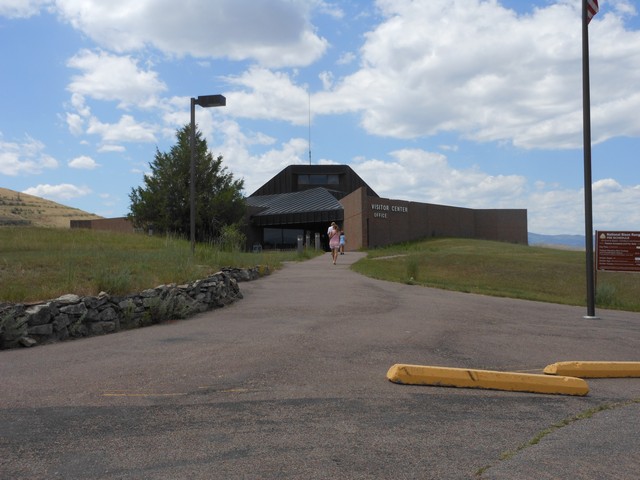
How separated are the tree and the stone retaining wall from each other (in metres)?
30.3

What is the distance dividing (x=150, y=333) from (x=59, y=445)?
4848 millimetres

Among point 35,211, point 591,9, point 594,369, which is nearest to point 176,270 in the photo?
point 594,369

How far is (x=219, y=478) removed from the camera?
3.88 metres

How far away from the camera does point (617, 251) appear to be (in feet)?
57.2

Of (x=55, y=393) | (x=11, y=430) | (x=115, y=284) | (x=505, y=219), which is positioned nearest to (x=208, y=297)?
(x=115, y=284)

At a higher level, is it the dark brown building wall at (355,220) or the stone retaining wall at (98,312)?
the dark brown building wall at (355,220)

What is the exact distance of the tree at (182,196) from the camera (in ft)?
137

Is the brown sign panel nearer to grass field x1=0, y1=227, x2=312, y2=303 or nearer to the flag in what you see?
the flag

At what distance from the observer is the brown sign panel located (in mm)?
17344

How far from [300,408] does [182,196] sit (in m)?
38.5

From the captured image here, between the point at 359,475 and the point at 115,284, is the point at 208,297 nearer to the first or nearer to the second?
the point at 115,284

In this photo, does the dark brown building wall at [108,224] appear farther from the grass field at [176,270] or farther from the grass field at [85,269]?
the grass field at [85,269]

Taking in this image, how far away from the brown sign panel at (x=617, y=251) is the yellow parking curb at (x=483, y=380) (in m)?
12.2

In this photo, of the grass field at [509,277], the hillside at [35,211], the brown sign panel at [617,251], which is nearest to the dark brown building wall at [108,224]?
the hillside at [35,211]
